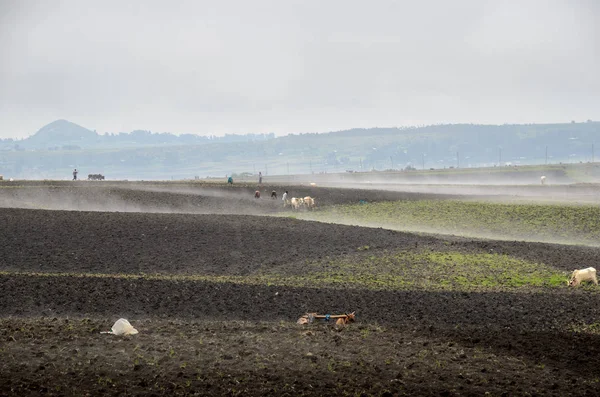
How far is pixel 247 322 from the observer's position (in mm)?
20516

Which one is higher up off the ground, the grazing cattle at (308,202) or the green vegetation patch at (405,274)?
the grazing cattle at (308,202)

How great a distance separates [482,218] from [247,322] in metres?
34.2

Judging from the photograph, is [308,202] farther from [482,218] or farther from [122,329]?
[122,329]

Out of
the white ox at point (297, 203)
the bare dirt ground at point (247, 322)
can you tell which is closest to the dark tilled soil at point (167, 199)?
the white ox at point (297, 203)

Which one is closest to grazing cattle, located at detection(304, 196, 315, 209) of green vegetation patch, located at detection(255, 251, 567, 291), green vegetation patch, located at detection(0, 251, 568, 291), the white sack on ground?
green vegetation patch, located at detection(0, 251, 568, 291)

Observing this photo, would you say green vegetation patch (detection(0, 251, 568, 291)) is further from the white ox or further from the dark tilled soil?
the white ox

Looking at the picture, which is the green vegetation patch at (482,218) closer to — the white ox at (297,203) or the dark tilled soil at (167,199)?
the white ox at (297,203)

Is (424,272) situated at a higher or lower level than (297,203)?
lower

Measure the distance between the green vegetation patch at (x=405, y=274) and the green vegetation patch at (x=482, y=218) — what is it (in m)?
12.7

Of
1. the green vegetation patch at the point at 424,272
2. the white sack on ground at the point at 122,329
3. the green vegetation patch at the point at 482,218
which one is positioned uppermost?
the green vegetation patch at the point at 482,218

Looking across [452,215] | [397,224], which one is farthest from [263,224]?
[452,215]

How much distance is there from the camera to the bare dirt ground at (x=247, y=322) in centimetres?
1477

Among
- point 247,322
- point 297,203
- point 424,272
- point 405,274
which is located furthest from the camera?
point 297,203

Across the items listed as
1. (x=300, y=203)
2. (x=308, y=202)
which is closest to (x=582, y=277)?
(x=308, y=202)
